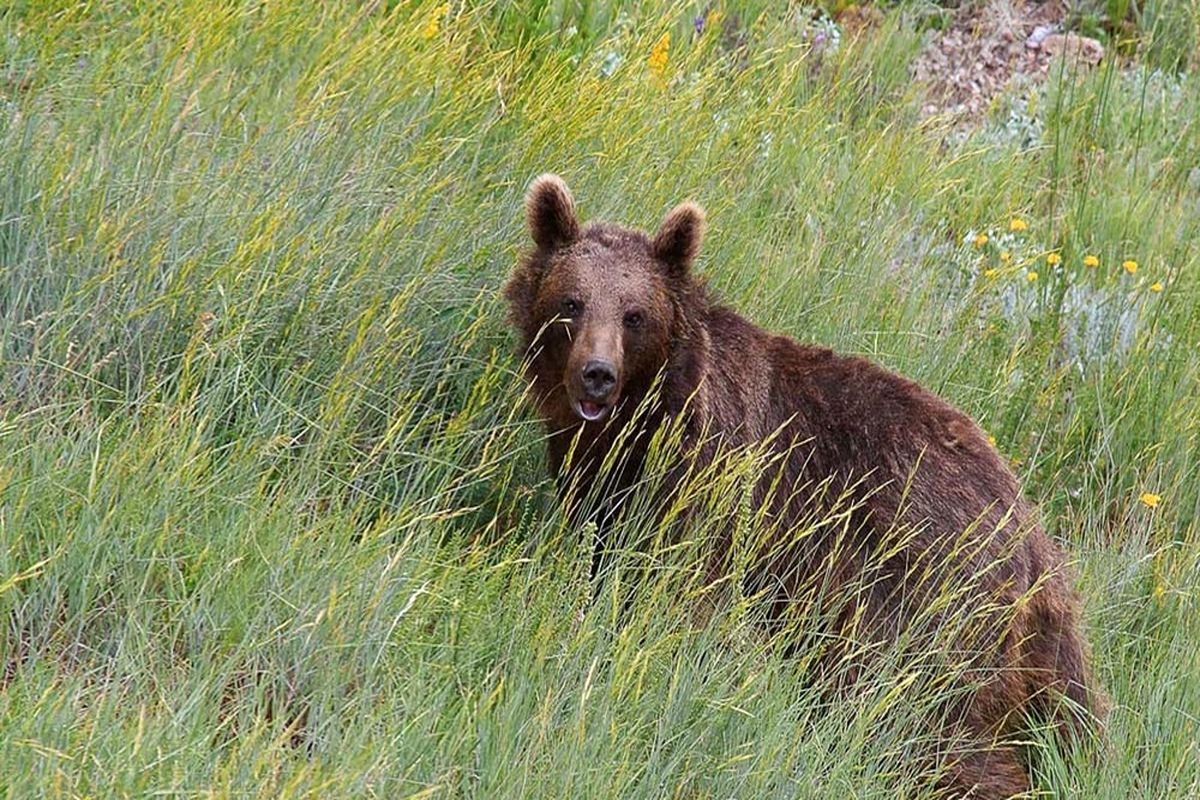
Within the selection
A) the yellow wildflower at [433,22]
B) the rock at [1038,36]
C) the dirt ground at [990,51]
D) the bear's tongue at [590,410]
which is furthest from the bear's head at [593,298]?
the rock at [1038,36]

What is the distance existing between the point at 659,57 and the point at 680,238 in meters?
2.78

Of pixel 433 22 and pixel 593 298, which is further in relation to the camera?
pixel 433 22

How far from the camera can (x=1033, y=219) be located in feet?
31.6

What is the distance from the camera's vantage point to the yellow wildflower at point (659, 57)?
8.69 metres

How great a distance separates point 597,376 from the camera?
230 inches

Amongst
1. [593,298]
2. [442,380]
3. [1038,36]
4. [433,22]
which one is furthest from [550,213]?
[1038,36]

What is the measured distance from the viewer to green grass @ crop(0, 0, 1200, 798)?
4688mm

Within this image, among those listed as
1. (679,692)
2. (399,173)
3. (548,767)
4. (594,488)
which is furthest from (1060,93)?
(548,767)

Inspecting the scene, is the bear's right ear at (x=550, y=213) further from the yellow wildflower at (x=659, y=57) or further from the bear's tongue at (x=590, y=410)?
the yellow wildflower at (x=659, y=57)

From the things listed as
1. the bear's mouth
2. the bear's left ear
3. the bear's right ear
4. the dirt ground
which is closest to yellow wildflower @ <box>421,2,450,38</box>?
the bear's right ear

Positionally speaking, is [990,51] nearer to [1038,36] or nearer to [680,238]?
[1038,36]

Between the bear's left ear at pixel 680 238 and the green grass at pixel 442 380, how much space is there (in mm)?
718

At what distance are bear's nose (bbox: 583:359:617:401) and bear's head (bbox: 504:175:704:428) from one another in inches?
1.1

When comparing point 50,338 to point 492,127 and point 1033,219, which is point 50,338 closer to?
point 492,127
